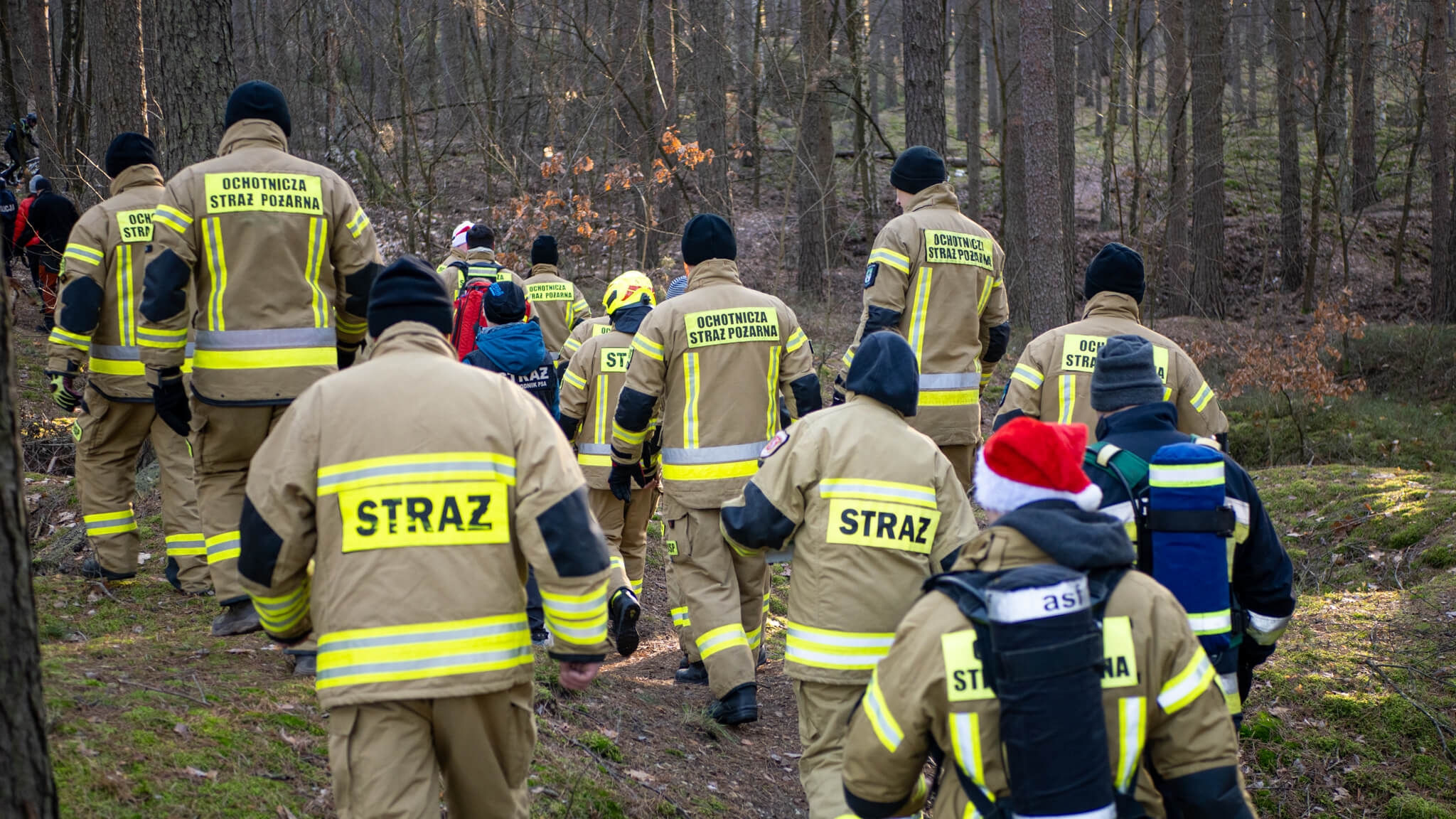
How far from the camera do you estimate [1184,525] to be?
12.7ft

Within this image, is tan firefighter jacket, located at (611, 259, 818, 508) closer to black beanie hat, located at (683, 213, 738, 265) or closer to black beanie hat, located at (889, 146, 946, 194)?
black beanie hat, located at (683, 213, 738, 265)

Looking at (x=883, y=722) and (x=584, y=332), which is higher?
(x=584, y=332)

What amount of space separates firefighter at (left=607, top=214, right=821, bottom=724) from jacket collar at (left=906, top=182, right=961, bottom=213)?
1382 mm

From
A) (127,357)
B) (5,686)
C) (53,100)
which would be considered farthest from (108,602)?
(53,100)

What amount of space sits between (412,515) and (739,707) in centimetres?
333

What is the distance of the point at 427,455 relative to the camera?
10.2 ft

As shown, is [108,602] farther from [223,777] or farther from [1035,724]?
[1035,724]

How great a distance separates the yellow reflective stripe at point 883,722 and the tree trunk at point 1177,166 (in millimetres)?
16540

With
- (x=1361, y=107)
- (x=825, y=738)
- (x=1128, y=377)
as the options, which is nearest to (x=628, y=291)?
(x=825, y=738)

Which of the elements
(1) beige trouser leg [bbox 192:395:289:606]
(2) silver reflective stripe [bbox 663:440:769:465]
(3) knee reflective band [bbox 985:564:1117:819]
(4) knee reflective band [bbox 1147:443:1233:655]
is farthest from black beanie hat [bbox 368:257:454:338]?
(2) silver reflective stripe [bbox 663:440:769:465]

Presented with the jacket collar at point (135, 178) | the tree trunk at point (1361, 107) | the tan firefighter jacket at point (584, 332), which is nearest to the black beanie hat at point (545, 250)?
the tan firefighter jacket at point (584, 332)

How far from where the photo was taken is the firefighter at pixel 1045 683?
2.70m

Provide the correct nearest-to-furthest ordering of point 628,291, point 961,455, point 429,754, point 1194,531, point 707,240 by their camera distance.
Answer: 1. point 429,754
2. point 1194,531
3. point 707,240
4. point 961,455
5. point 628,291

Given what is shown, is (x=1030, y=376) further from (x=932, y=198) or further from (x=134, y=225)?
(x=134, y=225)
